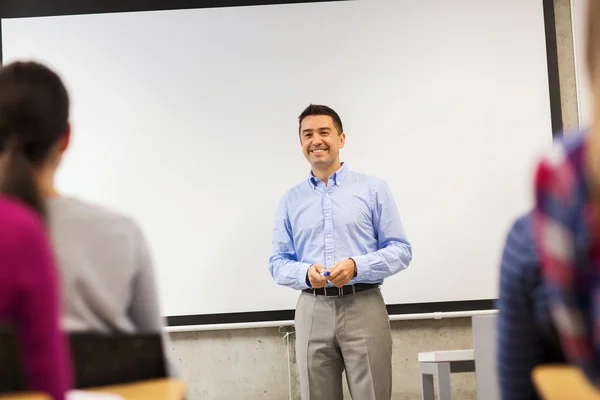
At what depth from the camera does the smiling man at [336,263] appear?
3.58 metres

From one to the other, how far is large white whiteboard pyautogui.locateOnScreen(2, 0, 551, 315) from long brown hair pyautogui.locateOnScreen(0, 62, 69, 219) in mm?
3029

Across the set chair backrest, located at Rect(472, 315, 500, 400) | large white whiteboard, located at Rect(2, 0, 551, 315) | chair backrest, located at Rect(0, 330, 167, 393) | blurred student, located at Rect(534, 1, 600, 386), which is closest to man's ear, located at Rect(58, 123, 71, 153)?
chair backrest, located at Rect(0, 330, 167, 393)

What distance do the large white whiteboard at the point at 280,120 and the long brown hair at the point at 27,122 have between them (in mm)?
3029

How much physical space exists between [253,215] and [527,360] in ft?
11.4

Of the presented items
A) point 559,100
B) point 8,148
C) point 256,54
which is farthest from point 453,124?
point 8,148

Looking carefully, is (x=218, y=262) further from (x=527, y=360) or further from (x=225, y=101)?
(x=527, y=360)

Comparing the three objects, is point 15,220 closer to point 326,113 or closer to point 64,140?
point 64,140

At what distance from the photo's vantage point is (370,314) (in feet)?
11.9

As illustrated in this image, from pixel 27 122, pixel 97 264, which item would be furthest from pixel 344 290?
pixel 27 122

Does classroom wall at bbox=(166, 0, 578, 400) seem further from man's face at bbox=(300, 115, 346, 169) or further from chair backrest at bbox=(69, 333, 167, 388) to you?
chair backrest at bbox=(69, 333, 167, 388)

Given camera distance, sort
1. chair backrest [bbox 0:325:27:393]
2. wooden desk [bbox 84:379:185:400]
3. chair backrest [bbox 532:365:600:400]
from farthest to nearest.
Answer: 1. wooden desk [bbox 84:379:185:400]
2. chair backrest [bbox 0:325:27:393]
3. chair backrest [bbox 532:365:600:400]

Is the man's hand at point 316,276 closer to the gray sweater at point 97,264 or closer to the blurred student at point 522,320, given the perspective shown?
the gray sweater at point 97,264

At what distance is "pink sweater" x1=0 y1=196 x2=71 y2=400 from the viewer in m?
0.92

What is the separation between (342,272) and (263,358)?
3.89ft
